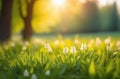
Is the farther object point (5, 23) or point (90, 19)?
point (90, 19)

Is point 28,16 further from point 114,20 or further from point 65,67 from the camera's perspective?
point 114,20

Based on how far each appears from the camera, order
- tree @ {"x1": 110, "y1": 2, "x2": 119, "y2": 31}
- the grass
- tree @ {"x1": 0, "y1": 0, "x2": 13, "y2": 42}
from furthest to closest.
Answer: tree @ {"x1": 110, "y1": 2, "x2": 119, "y2": 31} → tree @ {"x1": 0, "y1": 0, "x2": 13, "y2": 42} → the grass

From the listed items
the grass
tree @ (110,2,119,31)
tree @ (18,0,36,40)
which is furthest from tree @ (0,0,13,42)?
tree @ (110,2,119,31)

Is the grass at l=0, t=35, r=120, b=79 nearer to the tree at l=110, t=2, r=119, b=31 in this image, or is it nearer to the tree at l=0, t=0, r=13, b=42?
the tree at l=0, t=0, r=13, b=42

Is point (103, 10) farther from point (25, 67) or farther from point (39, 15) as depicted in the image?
point (25, 67)

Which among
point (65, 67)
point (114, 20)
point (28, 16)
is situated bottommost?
point (114, 20)

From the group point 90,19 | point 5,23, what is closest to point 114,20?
point 90,19

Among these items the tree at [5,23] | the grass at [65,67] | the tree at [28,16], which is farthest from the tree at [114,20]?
the grass at [65,67]

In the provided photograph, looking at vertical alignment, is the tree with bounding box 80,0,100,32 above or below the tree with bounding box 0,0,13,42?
below

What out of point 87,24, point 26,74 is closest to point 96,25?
point 87,24

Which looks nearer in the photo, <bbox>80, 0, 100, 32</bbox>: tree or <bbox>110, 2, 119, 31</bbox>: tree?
<bbox>110, 2, 119, 31</bbox>: tree

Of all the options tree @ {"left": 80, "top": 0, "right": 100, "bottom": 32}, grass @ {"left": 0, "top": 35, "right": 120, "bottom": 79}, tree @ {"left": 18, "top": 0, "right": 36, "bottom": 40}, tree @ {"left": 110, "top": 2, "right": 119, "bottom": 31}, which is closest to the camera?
grass @ {"left": 0, "top": 35, "right": 120, "bottom": 79}
